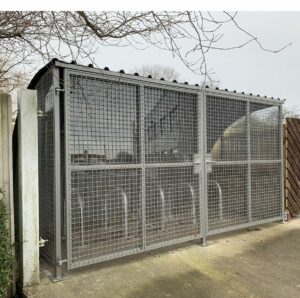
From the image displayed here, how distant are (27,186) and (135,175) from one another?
4.09ft

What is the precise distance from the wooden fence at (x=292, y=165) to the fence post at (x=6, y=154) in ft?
15.3

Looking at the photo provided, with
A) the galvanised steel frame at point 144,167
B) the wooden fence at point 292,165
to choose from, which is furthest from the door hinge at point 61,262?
the wooden fence at point 292,165

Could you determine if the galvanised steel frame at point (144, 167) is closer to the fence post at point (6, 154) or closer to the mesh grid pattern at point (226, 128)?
the mesh grid pattern at point (226, 128)

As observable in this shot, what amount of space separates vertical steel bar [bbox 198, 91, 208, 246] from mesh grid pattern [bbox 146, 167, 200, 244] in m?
0.06

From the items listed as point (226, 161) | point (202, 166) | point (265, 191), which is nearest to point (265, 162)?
point (265, 191)

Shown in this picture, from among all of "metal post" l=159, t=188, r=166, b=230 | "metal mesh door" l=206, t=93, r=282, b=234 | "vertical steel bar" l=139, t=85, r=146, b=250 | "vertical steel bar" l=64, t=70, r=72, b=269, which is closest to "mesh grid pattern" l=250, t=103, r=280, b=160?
"metal mesh door" l=206, t=93, r=282, b=234

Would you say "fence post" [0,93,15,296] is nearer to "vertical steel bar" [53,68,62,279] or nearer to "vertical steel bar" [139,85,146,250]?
"vertical steel bar" [53,68,62,279]

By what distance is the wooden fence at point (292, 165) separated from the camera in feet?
19.1

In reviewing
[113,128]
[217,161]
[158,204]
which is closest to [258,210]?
[217,161]

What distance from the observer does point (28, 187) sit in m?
3.15

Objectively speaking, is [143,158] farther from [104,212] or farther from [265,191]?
[265,191]

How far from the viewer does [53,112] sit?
130 inches

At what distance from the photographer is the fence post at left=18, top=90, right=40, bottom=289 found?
3.11 meters

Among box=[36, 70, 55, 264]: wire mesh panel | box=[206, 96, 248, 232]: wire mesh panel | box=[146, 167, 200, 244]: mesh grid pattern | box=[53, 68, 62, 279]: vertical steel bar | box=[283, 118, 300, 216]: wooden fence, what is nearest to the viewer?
box=[53, 68, 62, 279]: vertical steel bar
